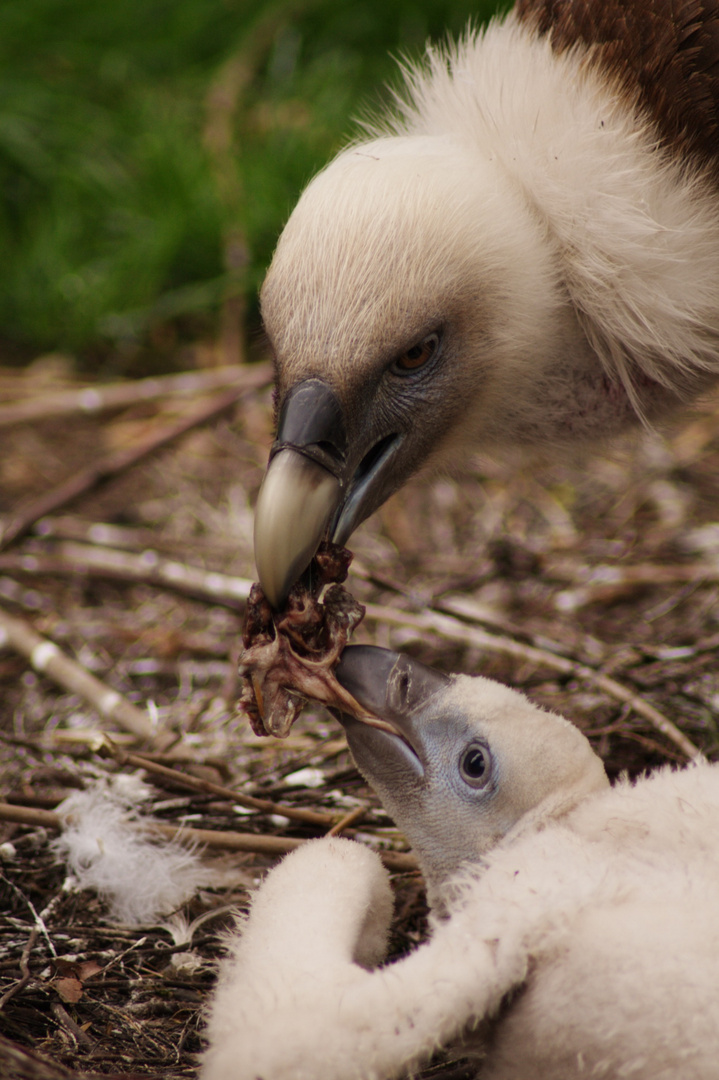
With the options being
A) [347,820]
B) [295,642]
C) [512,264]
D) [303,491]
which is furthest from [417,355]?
[347,820]

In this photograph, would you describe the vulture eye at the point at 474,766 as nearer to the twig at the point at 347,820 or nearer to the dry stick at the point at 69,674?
the twig at the point at 347,820

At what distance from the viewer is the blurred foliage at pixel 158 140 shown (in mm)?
4105

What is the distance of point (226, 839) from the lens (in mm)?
1864

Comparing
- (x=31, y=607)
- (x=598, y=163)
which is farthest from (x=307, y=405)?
(x=31, y=607)

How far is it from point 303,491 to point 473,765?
17.7 inches

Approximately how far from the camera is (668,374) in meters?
2.09

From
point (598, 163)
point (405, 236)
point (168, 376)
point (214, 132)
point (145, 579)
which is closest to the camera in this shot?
point (405, 236)

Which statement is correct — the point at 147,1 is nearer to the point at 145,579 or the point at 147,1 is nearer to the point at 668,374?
the point at 145,579

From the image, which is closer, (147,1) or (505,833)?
(505,833)

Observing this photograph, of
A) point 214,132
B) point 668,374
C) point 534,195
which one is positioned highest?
point 534,195

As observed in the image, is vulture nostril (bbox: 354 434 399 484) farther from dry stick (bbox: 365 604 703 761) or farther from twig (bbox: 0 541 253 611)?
twig (bbox: 0 541 253 611)

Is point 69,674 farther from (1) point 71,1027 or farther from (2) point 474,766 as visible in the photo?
(2) point 474,766

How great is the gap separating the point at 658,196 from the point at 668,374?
32 centimetres

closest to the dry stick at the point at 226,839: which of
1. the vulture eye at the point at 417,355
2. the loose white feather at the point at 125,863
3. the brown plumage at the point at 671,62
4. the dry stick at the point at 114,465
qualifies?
the loose white feather at the point at 125,863
